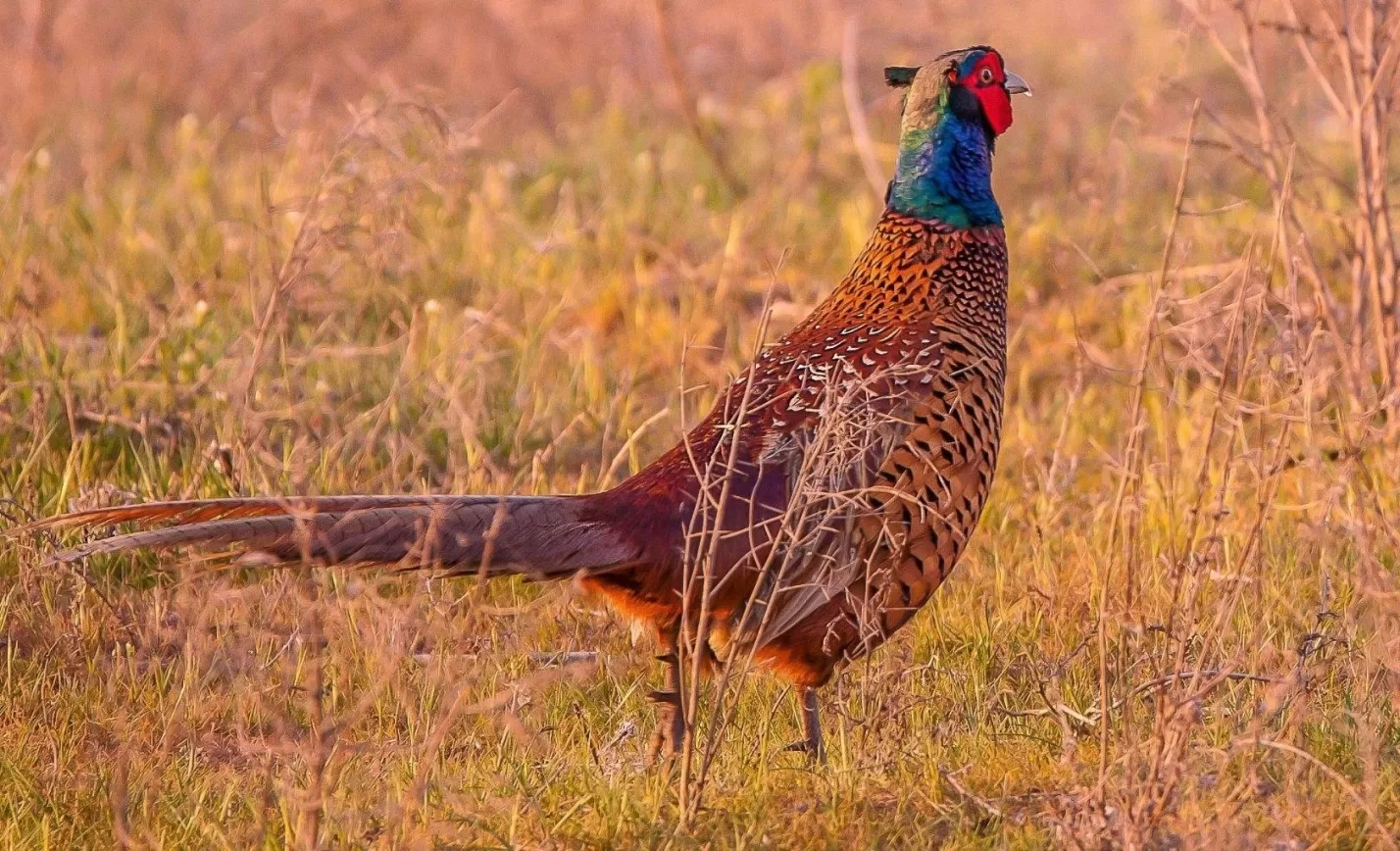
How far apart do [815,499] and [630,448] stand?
1693 mm

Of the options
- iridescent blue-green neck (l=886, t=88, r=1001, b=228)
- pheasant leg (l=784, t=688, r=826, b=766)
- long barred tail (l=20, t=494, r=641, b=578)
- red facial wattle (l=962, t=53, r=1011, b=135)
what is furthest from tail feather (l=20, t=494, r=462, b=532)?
red facial wattle (l=962, t=53, r=1011, b=135)

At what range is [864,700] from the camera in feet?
10.1

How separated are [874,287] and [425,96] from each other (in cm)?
172

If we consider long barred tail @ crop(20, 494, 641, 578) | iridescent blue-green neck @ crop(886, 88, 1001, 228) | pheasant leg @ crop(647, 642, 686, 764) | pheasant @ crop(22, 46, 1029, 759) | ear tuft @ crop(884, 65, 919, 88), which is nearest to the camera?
long barred tail @ crop(20, 494, 641, 578)

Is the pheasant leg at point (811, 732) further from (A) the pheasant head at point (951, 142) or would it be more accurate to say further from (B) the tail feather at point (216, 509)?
(A) the pheasant head at point (951, 142)

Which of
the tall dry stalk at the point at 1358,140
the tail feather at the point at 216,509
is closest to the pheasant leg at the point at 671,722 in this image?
the tail feather at the point at 216,509

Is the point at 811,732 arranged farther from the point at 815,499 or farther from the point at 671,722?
the point at 815,499

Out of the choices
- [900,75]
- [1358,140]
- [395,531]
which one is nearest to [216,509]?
[395,531]

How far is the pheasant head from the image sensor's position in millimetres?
3717

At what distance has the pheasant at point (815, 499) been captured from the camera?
282 centimetres

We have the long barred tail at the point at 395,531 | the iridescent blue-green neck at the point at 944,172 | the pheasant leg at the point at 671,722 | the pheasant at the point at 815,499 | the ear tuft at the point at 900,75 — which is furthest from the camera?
the ear tuft at the point at 900,75

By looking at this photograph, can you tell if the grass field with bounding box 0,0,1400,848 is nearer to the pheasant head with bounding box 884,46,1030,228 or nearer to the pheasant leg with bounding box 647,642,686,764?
→ the pheasant leg with bounding box 647,642,686,764

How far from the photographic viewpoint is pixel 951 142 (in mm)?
3746

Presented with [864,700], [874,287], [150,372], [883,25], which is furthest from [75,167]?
[864,700]
